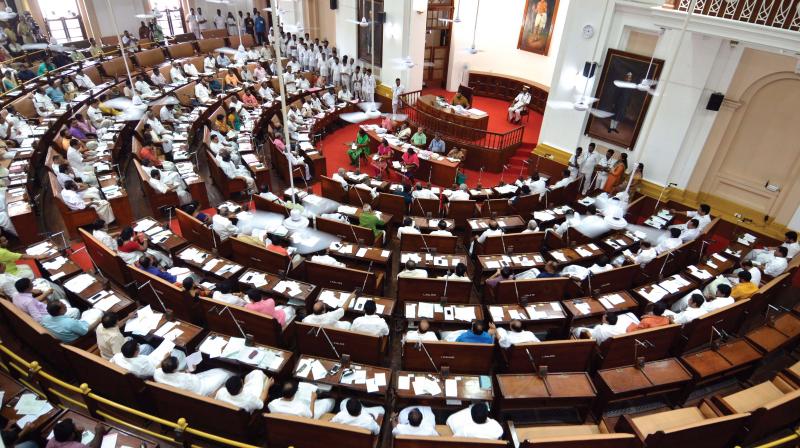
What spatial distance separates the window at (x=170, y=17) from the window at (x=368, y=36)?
12.8 m

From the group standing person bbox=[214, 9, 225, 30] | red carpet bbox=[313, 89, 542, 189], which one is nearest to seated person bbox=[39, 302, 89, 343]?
red carpet bbox=[313, 89, 542, 189]

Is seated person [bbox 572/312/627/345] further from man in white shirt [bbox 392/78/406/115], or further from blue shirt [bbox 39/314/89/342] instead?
man in white shirt [bbox 392/78/406/115]

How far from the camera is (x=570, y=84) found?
12953 millimetres

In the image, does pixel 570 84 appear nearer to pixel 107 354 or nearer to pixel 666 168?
pixel 666 168

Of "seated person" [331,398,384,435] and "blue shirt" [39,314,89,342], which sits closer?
"seated person" [331,398,384,435]

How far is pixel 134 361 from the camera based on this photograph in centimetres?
570

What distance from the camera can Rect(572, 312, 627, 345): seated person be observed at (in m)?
6.77

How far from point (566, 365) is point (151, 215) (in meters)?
10.1

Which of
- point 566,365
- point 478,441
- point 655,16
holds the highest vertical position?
point 655,16

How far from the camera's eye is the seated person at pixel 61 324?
247 inches

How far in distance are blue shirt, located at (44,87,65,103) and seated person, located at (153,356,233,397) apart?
13.4 metres

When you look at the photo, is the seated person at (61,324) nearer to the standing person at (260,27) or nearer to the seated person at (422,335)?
the seated person at (422,335)

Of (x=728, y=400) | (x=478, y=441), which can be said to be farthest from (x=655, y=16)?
(x=478, y=441)

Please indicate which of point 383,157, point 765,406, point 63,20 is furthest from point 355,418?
point 63,20
